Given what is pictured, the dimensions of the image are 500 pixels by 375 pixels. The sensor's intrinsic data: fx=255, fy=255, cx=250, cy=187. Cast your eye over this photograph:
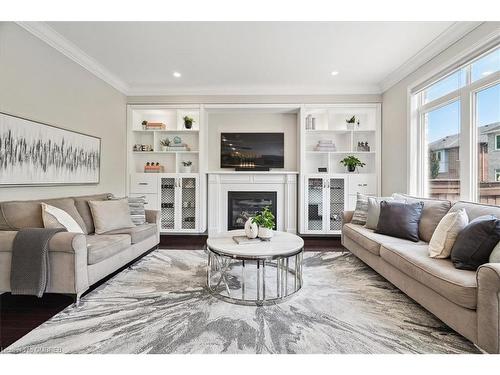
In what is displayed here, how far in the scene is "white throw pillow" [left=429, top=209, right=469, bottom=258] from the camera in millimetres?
2046

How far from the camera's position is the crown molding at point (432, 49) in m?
2.63

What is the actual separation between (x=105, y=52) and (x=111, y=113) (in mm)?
1081

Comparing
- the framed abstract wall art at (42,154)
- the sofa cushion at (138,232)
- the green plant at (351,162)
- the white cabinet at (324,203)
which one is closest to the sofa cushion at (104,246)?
the sofa cushion at (138,232)

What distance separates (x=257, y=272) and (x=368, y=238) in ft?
4.29

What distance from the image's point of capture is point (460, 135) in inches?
111

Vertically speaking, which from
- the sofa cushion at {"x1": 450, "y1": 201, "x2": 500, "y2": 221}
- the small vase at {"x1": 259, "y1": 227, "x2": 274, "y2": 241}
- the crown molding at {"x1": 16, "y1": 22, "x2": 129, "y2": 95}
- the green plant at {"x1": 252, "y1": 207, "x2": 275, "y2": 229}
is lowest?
the small vase at {"x1": 259, "y1": 227, "x2": 274, "y2": 241}

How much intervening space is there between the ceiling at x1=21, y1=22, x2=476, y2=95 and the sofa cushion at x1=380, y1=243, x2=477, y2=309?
2302 mm

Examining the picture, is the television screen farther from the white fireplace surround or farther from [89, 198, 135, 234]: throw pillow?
[89, 198, 135, 234]: throw pillow

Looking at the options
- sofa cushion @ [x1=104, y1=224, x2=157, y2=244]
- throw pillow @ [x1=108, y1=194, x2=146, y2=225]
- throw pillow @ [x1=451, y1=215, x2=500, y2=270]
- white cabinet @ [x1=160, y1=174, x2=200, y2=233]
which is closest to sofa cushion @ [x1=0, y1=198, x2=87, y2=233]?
sofa cushion @ [x1=104, y1=224, x2=157, y2=244]

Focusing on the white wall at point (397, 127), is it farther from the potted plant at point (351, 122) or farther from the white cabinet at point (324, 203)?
the white cabinet at point (324, 203)

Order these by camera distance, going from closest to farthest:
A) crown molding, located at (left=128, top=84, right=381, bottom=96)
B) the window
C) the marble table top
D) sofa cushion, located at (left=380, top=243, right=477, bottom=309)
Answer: sofa cushion, located at (left=380, top=243, right=477, bottom=309), the marble table top, the window, crown molding, located at (left=128, top=84, right=381, bottom=96)

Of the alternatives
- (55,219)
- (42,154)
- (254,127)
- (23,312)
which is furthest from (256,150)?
(23,312)
